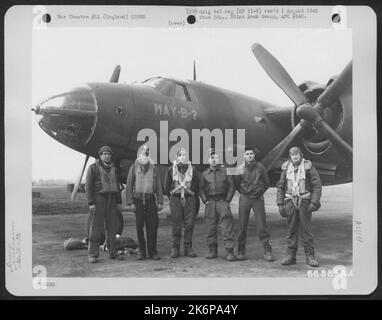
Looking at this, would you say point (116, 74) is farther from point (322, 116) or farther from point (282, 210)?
point (322, 116)

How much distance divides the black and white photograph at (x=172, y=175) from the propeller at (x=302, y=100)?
29mm

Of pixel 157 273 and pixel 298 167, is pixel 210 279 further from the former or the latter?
pixel 298 167

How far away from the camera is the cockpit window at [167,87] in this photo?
5.21 m

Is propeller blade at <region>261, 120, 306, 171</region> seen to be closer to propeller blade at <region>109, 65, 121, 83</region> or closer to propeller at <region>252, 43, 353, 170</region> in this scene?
propeller at <region>252, 43, 353, 170</region>

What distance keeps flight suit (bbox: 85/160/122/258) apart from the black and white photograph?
12 mm

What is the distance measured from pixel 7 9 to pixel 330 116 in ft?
13.4

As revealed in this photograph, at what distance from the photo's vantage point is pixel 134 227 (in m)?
4.95

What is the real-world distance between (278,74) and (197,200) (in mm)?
1842

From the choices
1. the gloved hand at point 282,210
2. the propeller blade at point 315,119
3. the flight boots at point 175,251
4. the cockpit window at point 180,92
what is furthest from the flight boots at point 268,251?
the cockpit window at point 180,92

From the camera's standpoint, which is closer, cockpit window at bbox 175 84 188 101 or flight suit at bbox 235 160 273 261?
flight suit at bbox 235 160 273 261

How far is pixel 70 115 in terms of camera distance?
4707mm

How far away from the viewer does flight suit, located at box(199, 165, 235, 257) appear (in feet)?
16.0

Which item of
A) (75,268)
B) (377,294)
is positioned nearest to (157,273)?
(75,268)

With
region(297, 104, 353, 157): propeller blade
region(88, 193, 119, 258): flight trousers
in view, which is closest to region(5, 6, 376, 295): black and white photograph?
region(88, 193, 119, 258): flight trousers
